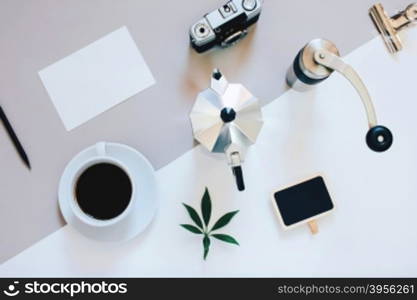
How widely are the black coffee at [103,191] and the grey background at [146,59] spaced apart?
7cm

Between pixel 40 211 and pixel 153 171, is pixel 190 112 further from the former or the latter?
pixel 40 211

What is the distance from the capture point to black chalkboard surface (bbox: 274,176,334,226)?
0.68 meters

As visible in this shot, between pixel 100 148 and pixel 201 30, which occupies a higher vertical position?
pixel 201 30

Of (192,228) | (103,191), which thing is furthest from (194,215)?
(103,191)

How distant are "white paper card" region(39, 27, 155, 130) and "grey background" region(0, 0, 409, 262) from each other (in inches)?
0.4

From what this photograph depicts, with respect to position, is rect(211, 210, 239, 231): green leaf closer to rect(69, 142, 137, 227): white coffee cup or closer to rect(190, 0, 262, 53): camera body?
rect(69, 142, 137, 227): white coffee cup

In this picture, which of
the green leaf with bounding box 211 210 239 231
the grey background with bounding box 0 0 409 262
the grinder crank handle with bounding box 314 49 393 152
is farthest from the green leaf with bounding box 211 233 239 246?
the grinder crank handle with bounding box 314 49 393 152

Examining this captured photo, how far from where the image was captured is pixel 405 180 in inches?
27.7

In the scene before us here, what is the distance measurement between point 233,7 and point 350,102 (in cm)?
24

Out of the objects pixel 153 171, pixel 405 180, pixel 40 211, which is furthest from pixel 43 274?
pixel 405 180

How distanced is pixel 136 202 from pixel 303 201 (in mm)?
253

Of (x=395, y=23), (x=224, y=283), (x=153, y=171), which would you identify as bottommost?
(x=224, y=283)

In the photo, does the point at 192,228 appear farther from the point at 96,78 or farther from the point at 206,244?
the point at 96,78

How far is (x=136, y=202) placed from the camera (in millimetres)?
663
